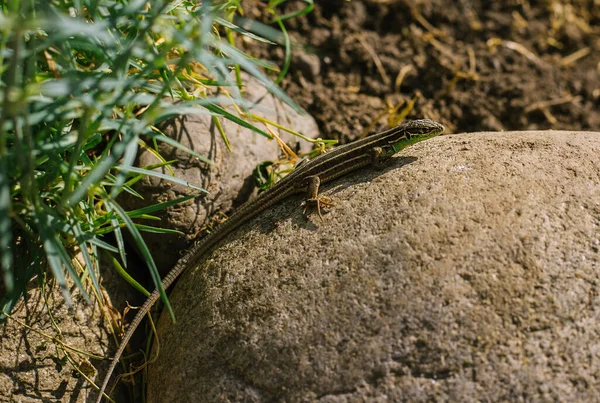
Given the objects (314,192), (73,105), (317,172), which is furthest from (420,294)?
(73,105)

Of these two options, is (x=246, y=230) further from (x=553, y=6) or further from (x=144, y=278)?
(x=553, y=6)

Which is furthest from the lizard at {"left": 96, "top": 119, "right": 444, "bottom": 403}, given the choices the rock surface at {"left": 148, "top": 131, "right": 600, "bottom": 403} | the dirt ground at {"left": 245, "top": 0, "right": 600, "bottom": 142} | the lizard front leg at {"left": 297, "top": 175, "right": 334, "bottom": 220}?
the dirt ground at {"left": 245, "top": 0, "right": 600, "bottom": 142}

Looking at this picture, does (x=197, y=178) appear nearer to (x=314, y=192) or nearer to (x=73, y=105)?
(x=314, y=192)

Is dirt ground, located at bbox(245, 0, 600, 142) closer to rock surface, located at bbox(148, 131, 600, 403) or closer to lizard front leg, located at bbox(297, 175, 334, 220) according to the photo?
lizard front leg, located at bbox(297, 175, 334, 220)

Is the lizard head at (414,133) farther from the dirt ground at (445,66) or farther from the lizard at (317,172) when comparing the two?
the dirt ground at (445,66)

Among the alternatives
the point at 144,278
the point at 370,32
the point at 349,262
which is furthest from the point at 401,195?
the point at 370,32

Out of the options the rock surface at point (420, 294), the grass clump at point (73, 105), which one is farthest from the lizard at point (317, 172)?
the grass clump at point (73, 105)
